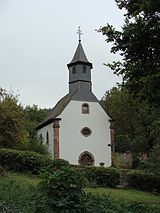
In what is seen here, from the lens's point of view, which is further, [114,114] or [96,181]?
[114,114]

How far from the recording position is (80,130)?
4603 cm

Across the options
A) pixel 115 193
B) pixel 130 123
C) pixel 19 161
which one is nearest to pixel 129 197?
pixel 115 193

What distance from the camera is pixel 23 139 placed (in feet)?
122

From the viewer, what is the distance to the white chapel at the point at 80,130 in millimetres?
44906

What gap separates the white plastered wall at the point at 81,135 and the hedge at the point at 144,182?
13363mm

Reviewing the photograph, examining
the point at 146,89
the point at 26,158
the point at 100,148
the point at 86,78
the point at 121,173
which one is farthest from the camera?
the point at 86,78

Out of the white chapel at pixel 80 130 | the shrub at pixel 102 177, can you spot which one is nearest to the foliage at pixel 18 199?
the shrub at pixel 102 177

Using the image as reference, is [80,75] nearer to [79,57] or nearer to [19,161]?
[79,57]

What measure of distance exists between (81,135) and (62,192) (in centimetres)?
3615

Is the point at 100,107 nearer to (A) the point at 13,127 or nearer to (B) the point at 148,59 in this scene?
(A) the point at 13,127

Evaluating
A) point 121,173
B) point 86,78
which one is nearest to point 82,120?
point 86,78

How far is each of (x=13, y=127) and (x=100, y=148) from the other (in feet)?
45.1

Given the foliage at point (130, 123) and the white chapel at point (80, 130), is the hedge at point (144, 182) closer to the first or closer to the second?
the white chapel at point (80, 130)

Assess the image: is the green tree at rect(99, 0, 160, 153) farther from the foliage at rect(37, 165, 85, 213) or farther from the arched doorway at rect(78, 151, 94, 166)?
the arched doorway at rect(78, 151, 94, 166)
